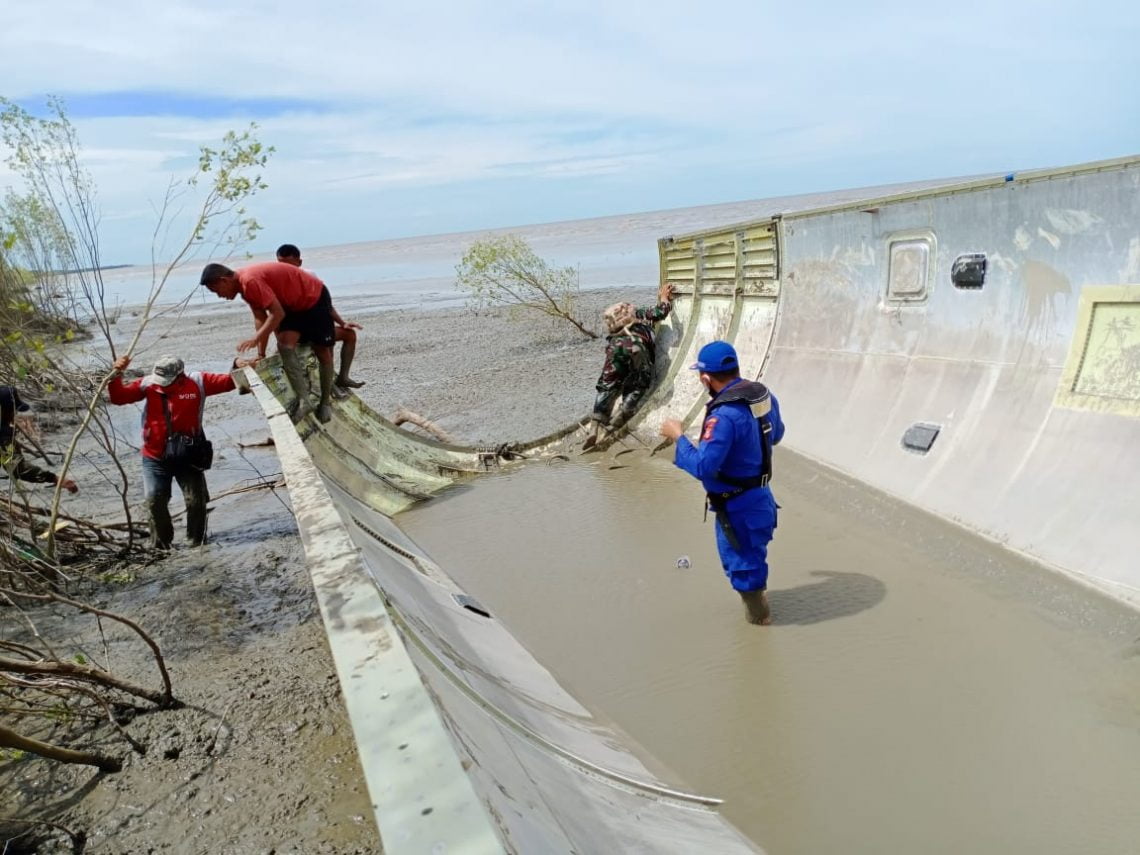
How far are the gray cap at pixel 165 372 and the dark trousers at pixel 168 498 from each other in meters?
0.71

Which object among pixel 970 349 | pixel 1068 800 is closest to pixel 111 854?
pixel 1068 800

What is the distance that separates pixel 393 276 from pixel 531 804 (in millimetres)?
56127

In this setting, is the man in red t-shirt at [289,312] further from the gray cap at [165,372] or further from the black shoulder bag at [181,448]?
the black shoulder bag at [181,448]

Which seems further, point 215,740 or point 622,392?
point 622,392

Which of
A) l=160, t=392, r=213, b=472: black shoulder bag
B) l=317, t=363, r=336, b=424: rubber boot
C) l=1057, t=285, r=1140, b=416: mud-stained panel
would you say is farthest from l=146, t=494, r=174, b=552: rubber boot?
l=1057, t=285, r=1140, b=416: mud-stained panel

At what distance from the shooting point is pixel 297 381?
7285 millimetres

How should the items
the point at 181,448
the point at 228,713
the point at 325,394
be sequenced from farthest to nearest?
the point at 325,394 < the point at 181,448 < the point at 228,713

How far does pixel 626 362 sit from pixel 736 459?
4.81 m

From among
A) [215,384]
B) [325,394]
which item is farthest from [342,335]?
[215,384]

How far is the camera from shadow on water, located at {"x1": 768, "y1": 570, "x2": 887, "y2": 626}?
15.3 ft

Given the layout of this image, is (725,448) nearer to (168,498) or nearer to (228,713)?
(228,713)

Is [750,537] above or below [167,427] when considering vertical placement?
below

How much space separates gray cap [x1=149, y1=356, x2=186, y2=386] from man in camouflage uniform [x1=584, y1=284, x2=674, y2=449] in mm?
4307

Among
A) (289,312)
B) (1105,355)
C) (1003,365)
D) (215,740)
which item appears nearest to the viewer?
(215,740)
